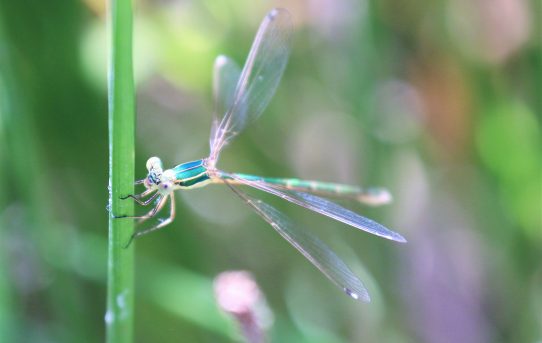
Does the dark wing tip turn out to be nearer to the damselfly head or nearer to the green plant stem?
the damselfly head

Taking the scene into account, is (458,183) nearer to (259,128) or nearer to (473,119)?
(473,119)

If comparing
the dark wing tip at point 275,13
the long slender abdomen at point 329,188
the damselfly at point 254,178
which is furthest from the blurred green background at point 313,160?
the dark wing tip at point 275,13

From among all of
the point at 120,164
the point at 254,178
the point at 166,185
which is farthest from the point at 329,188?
the point at 120,164

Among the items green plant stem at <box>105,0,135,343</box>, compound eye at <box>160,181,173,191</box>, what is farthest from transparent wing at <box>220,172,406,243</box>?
green plant stem at <box>105,0,135,343</box>

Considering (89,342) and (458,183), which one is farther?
(458,183)

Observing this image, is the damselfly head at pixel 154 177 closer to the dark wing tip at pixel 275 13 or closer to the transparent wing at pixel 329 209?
the transparent wing at pixel 329 209

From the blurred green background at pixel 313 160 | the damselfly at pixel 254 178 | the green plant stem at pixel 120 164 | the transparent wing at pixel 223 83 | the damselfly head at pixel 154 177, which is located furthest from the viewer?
the blurred green background at pixel 313 160

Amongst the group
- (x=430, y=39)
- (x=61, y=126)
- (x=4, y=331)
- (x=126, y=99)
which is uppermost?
(x=430, y=39)

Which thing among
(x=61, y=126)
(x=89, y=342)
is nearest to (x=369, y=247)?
(x=89, y=342)
